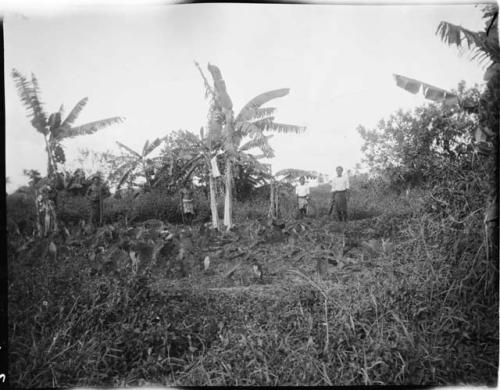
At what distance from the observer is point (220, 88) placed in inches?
107

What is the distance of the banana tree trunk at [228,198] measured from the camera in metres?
2.96

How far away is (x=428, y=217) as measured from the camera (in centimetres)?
281

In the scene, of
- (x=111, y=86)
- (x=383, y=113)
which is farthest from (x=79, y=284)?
(x=383, y=113)

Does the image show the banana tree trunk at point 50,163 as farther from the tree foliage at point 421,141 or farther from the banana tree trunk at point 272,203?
the tree foliage at point 421,141

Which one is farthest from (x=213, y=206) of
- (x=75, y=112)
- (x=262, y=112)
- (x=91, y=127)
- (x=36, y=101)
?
(x=36, y=101)

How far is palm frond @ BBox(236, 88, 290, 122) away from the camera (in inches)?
106

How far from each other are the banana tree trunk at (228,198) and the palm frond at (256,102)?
1.68 feet

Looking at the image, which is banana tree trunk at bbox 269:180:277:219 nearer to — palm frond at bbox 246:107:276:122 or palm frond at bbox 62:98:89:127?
palm frond at bbox 246:107:276:122

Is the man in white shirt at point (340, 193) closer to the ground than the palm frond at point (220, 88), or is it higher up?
closer to the ground

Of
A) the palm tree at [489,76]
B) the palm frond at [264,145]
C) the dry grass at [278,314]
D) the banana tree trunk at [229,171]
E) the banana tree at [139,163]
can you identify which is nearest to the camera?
the dry grass at [278,314]

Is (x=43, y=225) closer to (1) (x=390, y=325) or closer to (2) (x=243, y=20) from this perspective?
(2) (x=243, y=20)

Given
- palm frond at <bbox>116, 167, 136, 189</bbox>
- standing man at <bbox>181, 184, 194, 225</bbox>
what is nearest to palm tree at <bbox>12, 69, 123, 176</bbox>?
palm frond at <bbox>116, 167, 136, 189</bbox>

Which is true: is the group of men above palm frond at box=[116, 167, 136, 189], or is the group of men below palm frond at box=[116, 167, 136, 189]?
below

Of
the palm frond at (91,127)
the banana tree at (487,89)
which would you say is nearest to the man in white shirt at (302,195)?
the banana tree at (487,89)
